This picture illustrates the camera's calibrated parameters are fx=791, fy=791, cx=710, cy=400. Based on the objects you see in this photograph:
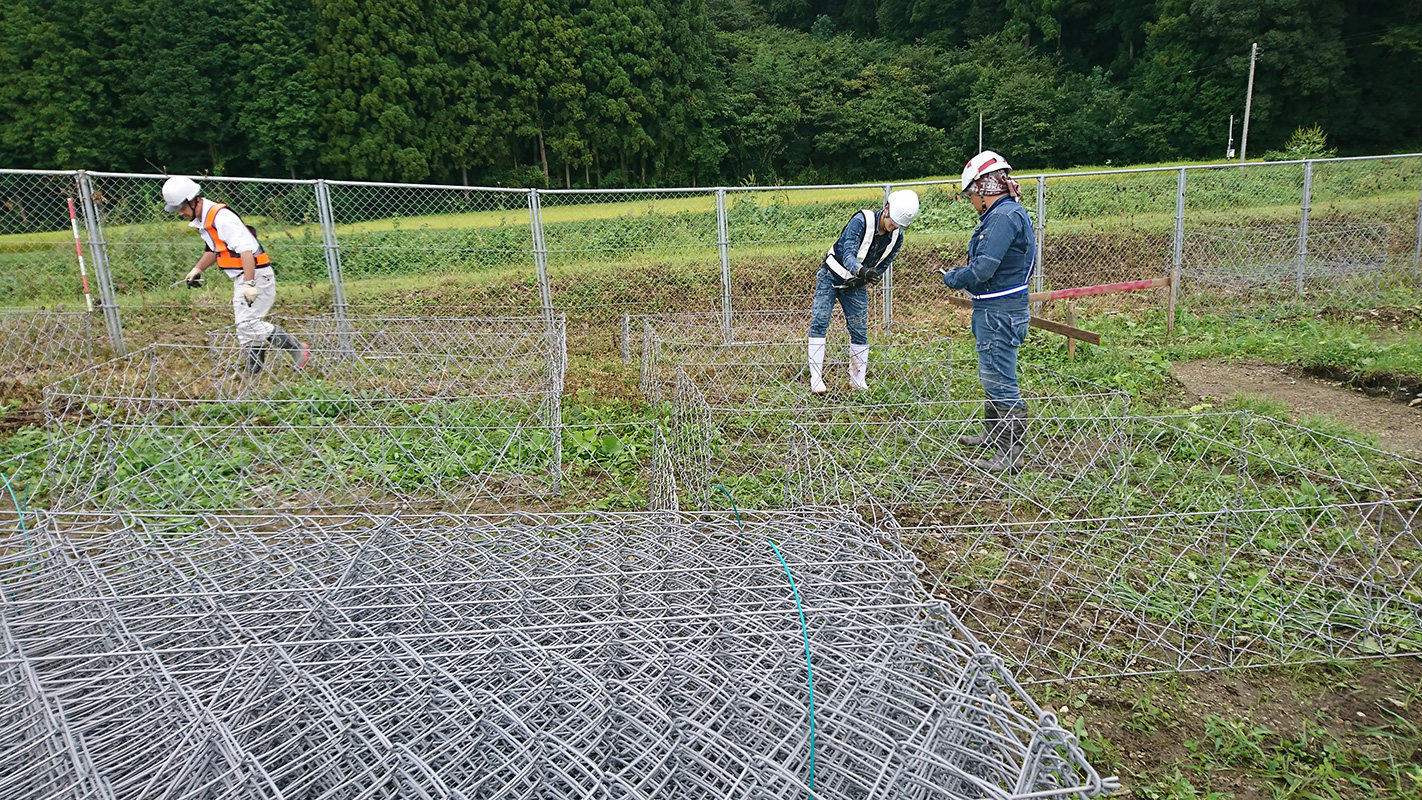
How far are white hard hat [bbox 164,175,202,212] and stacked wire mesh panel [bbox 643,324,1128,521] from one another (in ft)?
13.3

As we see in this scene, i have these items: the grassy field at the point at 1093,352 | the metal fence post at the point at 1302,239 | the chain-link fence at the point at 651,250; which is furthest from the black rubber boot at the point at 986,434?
the metal fence post at the point at 1302,239

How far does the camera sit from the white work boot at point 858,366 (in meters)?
7.05

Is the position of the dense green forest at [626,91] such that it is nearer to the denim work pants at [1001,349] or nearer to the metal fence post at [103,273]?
the metal fence post at [103,273]

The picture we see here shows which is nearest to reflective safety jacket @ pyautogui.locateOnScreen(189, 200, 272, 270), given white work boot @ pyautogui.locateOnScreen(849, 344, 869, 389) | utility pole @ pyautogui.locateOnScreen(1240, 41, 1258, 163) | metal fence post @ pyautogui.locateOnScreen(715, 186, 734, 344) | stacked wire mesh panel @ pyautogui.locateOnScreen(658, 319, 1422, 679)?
stacked wire mesh panel @ pyautogui.locateOnScreen(658, 319, 1422, 679)

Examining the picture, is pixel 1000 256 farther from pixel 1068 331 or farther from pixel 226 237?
pixel 226 237

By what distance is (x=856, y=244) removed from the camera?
683cm

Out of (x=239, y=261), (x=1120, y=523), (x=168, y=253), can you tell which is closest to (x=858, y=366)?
(x=1120, y=523)

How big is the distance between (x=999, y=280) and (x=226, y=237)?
20.7 ft

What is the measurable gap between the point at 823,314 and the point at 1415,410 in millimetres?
4868

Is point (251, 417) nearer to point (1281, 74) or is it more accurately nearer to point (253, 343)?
point (253, 343)

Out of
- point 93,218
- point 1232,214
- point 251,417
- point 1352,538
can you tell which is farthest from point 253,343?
point 1232,214

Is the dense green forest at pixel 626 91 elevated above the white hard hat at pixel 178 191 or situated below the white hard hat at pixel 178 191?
above

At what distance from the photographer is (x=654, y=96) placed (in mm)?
30500

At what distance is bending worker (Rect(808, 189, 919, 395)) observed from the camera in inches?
266
